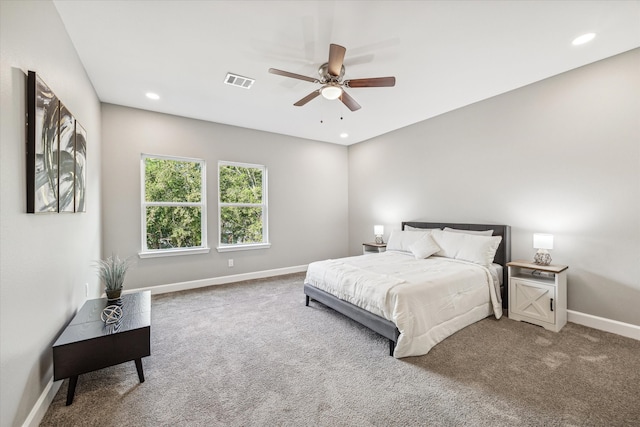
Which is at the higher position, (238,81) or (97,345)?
(238,81)

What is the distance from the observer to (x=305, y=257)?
566cm

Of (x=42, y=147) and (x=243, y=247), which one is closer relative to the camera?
(x=42, y=147)

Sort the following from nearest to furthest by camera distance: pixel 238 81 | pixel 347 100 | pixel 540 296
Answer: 1. pixel 540 296
2. pixel 347 100
3. pixel 238 81

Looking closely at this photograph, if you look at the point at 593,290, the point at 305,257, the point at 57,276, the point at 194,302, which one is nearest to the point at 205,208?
the point at 194,302

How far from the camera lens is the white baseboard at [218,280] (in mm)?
4121

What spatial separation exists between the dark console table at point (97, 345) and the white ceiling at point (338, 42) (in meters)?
2.47

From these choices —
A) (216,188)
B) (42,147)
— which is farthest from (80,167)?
(216,188)

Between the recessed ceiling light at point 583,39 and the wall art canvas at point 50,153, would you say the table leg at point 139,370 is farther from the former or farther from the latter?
the recessed ceiling light at point 583,39

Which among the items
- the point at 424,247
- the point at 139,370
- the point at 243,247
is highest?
the point at 424,247

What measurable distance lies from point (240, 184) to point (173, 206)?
119cm

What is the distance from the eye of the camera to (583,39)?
8.00 feet

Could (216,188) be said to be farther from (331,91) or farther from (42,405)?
(42,405)

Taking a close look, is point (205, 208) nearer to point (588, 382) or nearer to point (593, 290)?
point (588, 382)

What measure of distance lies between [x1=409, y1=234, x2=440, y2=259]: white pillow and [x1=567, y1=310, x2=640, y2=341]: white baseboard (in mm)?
1586
